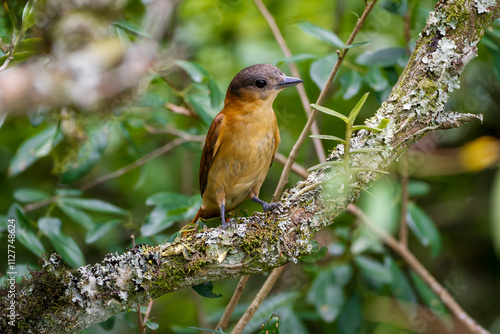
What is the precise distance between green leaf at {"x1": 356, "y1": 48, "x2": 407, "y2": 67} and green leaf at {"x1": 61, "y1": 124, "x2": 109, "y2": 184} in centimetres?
160

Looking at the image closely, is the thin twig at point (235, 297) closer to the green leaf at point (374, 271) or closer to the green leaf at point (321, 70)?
the green leaf at point (321, 70)

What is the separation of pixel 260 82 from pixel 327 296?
4.60ft

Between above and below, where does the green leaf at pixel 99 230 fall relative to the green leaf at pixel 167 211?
below

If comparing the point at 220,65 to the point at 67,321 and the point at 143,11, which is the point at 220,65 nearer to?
the point at 143,11

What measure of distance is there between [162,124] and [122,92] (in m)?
1.72

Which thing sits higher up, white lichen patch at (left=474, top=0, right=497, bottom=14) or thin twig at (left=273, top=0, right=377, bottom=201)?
white lichen patch at (left=474, top=0, right=497, bottom=14)

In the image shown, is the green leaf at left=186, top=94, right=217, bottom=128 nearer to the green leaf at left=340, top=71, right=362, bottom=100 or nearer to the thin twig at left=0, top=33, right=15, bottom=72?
the green leaf at left=340, top=71, right=362, bottom=100

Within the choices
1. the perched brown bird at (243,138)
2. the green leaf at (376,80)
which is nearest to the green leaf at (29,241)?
the perched brown bird at (243,138)

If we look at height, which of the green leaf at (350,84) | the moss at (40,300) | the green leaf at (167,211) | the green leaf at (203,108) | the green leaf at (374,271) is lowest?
the green leaf at (374,271)

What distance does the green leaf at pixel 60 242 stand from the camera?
2.67m

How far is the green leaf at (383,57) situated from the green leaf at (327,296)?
1348 mm

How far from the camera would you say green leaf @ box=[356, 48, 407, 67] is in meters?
2.86

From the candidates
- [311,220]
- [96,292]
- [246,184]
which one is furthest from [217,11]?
[96,292]

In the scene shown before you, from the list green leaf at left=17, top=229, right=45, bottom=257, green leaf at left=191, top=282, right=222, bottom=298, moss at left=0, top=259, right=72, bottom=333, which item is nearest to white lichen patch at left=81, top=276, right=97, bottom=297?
moss at left=0, top=259, right=72, bottom=333
